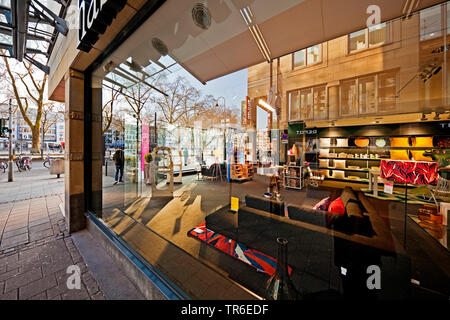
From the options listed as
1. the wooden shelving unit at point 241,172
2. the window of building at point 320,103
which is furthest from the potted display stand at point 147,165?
the window of building at point 320,103

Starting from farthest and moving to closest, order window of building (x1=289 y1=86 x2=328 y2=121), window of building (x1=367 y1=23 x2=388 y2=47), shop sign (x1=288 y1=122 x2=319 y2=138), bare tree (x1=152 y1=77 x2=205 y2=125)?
shop sign (x1=288 y1=122 x2=319 y2=138), window of building (x1=289 y1=86 x2=328 y2=121), window of building (x1=367 y1=23 x2=388 y2=47), bare tree (x1=152 y1=77 x2=205 y2=125)

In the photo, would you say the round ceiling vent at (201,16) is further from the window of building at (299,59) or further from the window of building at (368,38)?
the window of building at (299,59)

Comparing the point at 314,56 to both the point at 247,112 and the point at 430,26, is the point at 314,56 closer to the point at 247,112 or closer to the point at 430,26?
the point at 430,26

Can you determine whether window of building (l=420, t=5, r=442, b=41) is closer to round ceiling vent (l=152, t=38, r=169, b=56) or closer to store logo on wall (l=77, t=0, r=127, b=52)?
round ceiling vent (l=152, t=38, r=169, b=56)

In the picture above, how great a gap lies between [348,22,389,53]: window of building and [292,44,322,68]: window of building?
1262 mm

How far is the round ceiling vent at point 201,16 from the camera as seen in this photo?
6.73ft

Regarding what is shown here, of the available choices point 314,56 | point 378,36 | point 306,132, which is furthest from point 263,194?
point 378,36

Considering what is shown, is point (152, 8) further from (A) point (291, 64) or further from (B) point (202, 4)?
(A) point (291, 64)

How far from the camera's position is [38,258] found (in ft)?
6.89

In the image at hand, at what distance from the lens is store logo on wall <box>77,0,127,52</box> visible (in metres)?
1.46

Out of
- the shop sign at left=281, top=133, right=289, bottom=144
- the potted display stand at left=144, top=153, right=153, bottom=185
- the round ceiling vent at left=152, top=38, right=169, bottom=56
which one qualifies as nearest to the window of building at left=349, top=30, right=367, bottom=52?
the shop sign at left=281, top=133, right=289, bottom=144

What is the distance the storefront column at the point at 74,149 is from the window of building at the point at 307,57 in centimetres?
882

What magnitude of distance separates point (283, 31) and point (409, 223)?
473 cm
